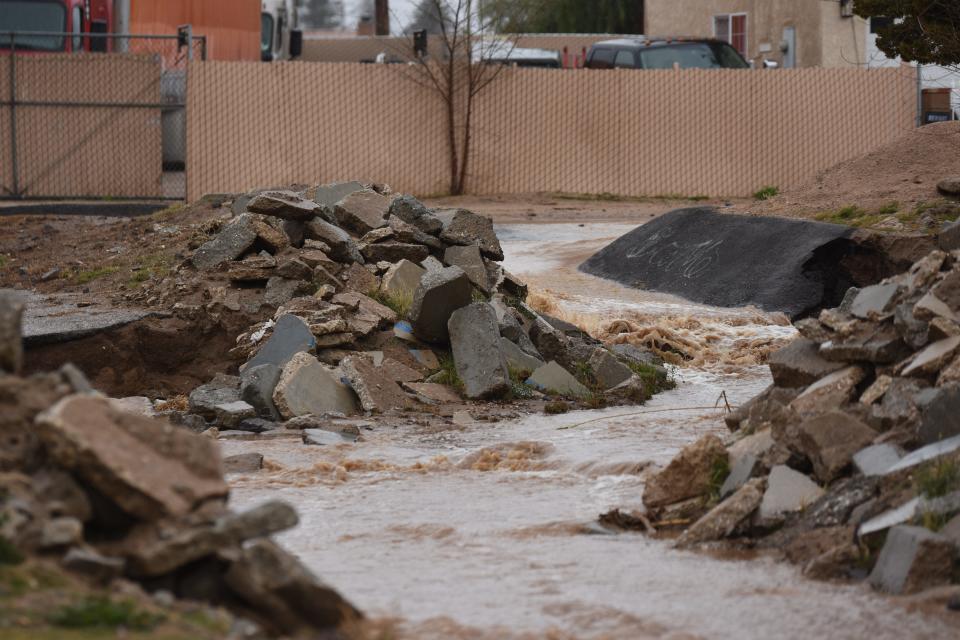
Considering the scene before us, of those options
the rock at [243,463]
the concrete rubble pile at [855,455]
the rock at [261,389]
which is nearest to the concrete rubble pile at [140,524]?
the concrete rubble pile at [855,455]

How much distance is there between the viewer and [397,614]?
571 centimetres

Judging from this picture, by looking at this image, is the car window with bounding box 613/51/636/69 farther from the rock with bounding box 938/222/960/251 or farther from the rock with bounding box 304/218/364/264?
the rock with bounding box 938/222/960/251

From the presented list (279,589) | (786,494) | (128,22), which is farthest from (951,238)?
(128,22)

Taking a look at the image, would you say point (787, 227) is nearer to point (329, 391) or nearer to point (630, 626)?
point (329, 391)

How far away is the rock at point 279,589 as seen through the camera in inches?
178

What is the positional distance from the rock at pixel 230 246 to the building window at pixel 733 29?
23.8m

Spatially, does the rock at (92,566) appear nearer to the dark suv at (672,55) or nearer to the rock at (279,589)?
the rock at (279,589)

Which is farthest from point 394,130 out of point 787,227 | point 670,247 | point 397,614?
point 397,614

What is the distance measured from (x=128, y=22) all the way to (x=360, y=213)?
41.0 ft

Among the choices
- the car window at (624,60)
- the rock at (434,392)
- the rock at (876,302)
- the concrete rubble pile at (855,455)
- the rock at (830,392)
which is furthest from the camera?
the car window at (624,60)

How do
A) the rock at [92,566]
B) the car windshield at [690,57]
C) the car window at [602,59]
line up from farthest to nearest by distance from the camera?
1. the car window at [602,59]
2. the car windshield at [690,57]
3. the rock at [92,566]

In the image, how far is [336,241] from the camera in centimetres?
1229

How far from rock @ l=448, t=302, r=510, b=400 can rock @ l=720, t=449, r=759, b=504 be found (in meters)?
3.51

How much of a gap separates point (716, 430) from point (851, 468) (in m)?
2.55
